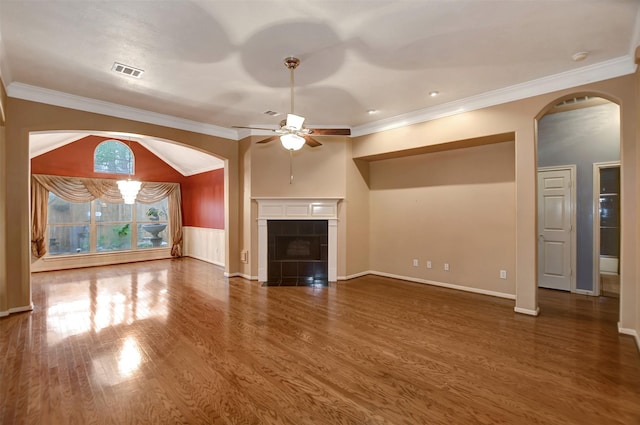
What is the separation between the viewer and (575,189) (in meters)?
4.97

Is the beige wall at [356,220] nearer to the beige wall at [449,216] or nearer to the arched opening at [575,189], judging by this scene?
the beige wall at [449,216]

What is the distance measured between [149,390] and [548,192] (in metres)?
6.36

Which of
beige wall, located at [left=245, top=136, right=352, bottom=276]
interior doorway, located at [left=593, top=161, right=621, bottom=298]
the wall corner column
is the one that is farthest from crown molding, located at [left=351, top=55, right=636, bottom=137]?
interior doorway, located at [left=593, top=161, right=621, bottom=298]

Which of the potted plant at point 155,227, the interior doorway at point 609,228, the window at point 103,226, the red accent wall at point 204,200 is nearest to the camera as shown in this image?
the interior doorway at point 609,228

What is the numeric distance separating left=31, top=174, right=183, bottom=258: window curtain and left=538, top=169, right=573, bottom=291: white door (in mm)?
9055

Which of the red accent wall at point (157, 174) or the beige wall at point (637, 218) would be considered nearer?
the beige wall at point (637, 218)

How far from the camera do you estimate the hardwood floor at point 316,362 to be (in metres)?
2.09

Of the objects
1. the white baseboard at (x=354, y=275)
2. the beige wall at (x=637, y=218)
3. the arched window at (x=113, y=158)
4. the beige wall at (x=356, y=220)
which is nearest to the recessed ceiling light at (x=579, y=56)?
the beige wall at (x=637, y=218)

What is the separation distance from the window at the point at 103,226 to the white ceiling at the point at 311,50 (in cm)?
425

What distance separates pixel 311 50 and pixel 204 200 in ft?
21.3

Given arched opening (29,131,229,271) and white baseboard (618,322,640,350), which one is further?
arched opening (29,131,229,271)

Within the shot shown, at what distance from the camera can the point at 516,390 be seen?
2314 mm

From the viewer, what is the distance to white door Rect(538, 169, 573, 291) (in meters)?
5.05

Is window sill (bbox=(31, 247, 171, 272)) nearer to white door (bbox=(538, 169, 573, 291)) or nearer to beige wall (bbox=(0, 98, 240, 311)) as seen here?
beige wall (bbox=(0, 98, 240, 311))
